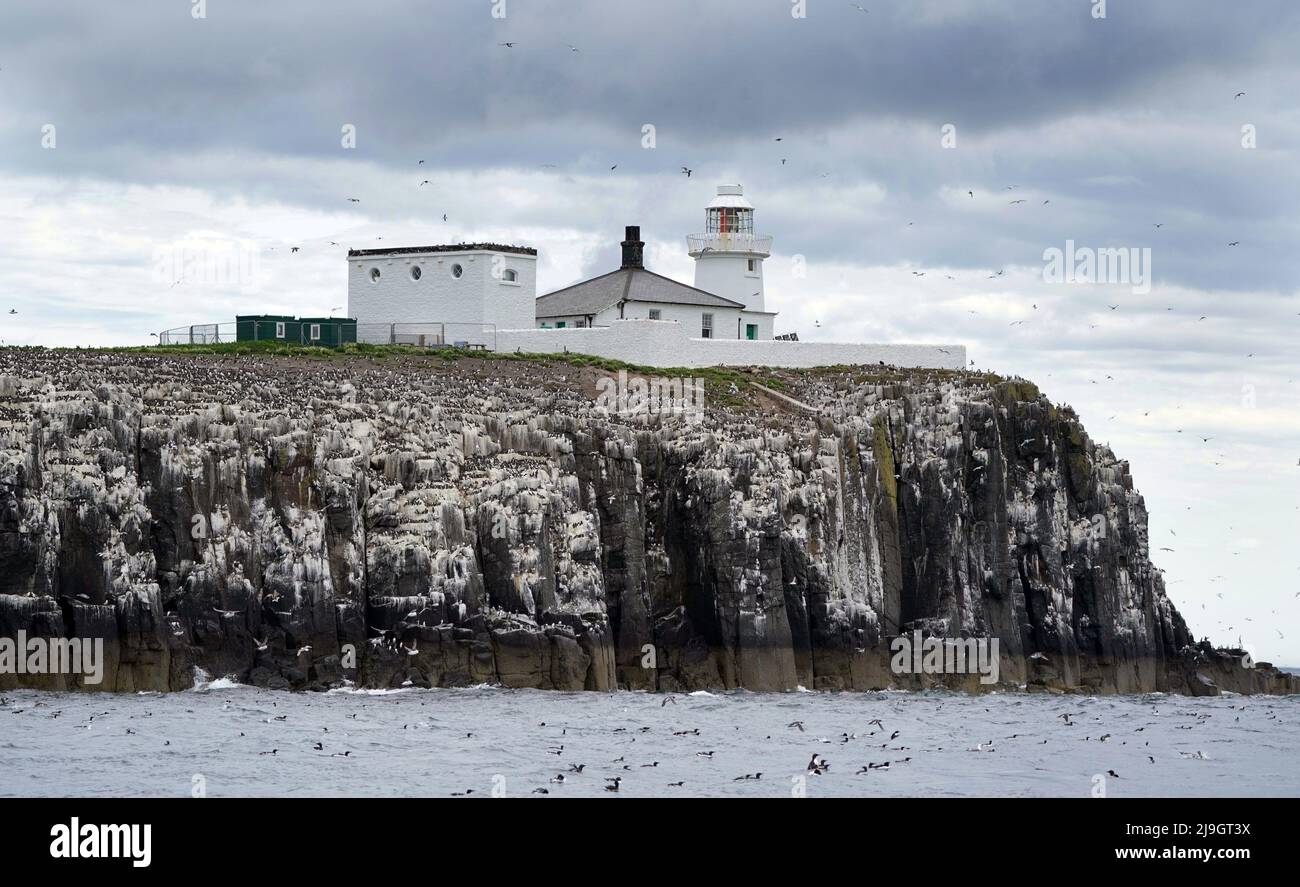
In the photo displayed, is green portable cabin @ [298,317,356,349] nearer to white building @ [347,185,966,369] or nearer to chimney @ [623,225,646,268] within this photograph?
white building @ [347,185,966,369]

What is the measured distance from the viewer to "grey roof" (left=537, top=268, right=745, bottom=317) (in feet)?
335

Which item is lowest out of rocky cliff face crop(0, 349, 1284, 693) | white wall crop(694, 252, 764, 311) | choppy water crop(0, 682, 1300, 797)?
choppy water crop(0, 682, 1300, 797)

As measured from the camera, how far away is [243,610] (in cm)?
6456

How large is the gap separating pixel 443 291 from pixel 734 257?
20562 mm

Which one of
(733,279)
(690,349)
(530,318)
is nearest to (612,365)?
(690,349)

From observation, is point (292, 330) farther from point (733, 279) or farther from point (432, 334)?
point (733, 279)

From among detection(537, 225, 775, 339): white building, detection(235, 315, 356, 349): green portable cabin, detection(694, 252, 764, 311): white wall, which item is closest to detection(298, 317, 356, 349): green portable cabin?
detection(235, 315, 356, 349): green portable cabin

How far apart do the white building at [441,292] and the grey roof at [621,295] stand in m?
6.10

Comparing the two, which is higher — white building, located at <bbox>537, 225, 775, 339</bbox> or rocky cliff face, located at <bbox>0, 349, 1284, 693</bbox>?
white building, located at <bbox>537, 225, 775, 339</bbox>

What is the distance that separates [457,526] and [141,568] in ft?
36.6

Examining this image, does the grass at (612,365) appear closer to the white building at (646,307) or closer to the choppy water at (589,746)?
the white building at (646,307)

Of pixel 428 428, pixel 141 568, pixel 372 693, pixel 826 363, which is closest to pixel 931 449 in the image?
pixel 826 363

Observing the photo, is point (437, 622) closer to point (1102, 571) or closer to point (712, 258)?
point (1102, 571)

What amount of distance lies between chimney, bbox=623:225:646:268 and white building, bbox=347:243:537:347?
42.7ft
